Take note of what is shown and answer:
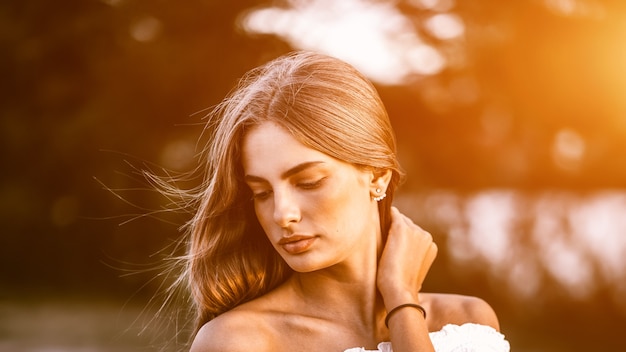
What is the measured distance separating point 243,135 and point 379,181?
0.36 meters

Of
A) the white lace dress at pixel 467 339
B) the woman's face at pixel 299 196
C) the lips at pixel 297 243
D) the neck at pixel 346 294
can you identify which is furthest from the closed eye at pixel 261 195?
the white lace dress at pixel 467 339

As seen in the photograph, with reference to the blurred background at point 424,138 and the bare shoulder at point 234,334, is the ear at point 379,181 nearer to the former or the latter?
the bare shoulder at point 234,334

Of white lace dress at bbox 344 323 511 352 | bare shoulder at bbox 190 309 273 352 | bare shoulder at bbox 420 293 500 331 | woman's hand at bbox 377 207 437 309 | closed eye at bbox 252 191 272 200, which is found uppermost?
closed eye at bbox 252 191 272 200

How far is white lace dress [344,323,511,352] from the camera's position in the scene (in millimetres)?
2158

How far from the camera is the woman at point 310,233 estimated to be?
194cm

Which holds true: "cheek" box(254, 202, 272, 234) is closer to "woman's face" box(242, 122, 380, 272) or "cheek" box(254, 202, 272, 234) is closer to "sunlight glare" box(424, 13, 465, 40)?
"woman's face" box(242, 122, 380, 272)

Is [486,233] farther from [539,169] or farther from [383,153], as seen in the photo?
[383,153]

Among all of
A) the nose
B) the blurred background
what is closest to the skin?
the nose

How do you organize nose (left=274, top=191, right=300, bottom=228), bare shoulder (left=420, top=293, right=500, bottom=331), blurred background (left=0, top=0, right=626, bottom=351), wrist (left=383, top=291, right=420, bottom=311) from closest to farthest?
nose (left=274, top=191, right=300, bottom=228)
wrist (left=383, top=291, right=420, bottom=311)
bare shoulder (left=420, top=293, right=500, bottom=331)
blurred background (left=0, top=0, right=626, bottom=351)

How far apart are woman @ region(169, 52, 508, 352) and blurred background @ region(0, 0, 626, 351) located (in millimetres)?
2839

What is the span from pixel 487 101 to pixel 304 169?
3.42 meters

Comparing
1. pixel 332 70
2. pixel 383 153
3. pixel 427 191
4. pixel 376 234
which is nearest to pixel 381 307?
pixel 376 234

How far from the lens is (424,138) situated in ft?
16.8

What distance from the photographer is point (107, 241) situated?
5.23m
